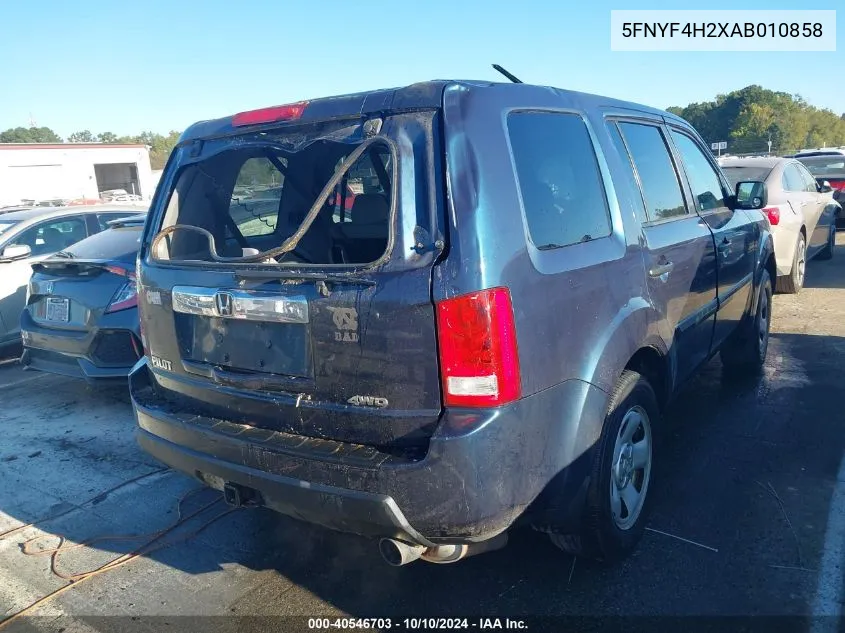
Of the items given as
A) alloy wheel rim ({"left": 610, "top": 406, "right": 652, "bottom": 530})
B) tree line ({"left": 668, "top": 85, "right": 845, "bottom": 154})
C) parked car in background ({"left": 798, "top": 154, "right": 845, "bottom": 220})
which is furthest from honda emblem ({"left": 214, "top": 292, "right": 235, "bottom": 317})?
tree line ({"left": 668, "top": 85, "right": 845, "bottom": 154})

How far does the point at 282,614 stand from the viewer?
9.52 ft

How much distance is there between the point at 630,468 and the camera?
318 centimetres

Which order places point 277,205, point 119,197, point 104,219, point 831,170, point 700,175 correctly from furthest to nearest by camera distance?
point 119,197 < point 831,170 < point 104,219 < point 700,175 < point 277,205

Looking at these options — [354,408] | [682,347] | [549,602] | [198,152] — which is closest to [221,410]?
[354,408]

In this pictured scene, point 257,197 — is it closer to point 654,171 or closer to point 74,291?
point 654,171

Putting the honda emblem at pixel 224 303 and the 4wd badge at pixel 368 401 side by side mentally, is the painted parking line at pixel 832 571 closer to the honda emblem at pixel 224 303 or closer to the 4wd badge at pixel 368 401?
the 4wd badge at pixel 368 401

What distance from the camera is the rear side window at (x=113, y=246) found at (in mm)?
5746

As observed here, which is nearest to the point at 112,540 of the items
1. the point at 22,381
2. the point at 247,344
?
the point at 247,344

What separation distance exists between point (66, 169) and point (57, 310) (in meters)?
36.9

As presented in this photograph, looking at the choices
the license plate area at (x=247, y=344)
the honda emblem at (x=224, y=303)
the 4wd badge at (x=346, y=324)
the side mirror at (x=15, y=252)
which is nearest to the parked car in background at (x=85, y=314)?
the side mirror at (x=15, y=252)

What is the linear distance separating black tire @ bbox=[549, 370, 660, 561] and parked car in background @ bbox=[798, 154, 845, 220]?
39.2 ft

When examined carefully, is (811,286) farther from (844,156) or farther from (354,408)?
(354,408)

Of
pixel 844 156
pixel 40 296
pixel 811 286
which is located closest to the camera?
pixel 40 296

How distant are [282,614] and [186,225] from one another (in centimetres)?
177
